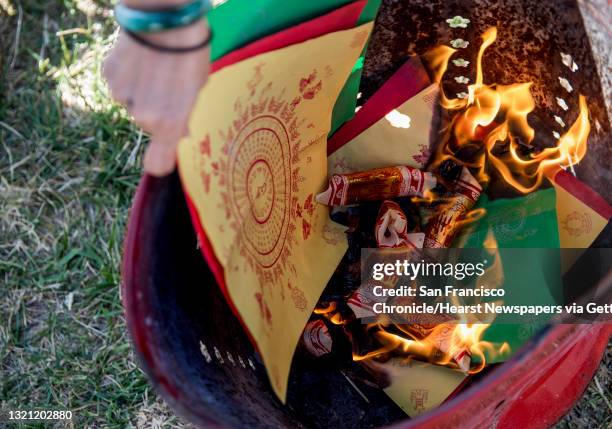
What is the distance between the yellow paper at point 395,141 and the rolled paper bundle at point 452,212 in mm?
83

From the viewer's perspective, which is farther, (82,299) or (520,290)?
(82,299)

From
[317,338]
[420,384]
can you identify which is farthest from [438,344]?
[317,338]

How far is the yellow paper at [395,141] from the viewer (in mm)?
1232

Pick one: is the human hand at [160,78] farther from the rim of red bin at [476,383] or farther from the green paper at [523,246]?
the green paper at [523,246]

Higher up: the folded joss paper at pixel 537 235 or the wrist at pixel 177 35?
the wrist at pixel 177 35

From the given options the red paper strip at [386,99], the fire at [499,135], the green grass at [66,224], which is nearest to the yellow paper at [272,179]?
the red paper strip at [386,99]

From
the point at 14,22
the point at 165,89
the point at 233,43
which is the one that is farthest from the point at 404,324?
the point at 14,22

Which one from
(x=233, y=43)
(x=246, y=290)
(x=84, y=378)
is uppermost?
(x=233, y=43)

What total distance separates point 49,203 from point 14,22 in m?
0.53

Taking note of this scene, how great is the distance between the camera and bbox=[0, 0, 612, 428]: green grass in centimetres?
134

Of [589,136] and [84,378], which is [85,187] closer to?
[84,378]

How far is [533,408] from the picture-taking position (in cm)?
108

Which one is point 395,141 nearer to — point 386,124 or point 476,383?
point 386,124

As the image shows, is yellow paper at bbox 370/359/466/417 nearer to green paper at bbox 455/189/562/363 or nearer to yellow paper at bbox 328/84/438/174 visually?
green paper at bbox 455/189/562/363
